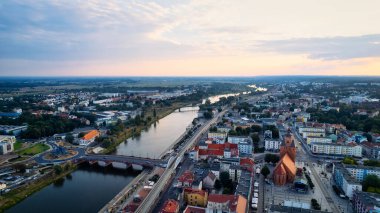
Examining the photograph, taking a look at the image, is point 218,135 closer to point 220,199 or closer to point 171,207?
point 220,199

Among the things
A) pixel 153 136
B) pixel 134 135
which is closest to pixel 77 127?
pixel 134 135

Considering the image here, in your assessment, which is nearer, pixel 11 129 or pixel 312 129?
pixel 312 129

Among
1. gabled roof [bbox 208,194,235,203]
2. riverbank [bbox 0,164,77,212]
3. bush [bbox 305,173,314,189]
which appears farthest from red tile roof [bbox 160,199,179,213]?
riverbank [bbox 0,164,77,212]

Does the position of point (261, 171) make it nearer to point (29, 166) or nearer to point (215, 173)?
point (215, 173)

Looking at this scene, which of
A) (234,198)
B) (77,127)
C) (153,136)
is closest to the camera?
(234,198)

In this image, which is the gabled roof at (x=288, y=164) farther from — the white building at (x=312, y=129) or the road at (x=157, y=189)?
the white building at (x=312, y=129)

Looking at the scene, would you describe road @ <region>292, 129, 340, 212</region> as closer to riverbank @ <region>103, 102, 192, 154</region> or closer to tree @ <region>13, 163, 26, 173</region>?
riverbank @ <region>103, 102, 192, 154</region>

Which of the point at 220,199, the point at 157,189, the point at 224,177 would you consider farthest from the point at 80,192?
the point at 220,199
